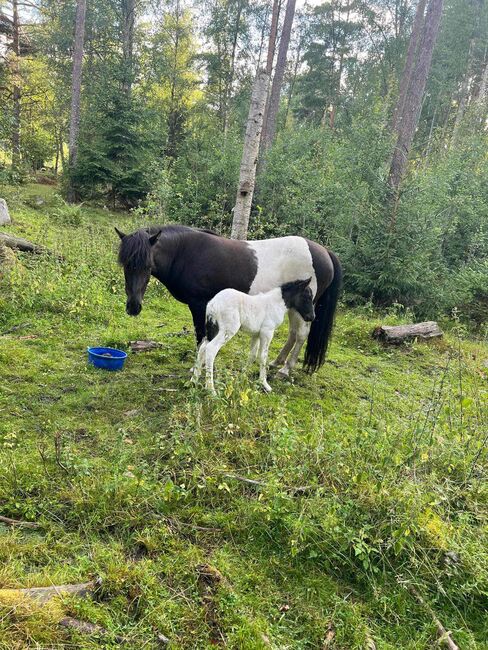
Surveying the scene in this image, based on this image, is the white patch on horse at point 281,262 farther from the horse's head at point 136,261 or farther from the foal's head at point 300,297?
the horse's head at point 136,261

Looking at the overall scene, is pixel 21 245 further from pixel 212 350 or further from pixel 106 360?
pixel 212 350

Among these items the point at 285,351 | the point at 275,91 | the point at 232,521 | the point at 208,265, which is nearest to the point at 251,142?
the point at 208,265

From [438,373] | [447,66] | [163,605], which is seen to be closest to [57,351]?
[163,605]

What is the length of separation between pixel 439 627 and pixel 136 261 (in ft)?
11.4

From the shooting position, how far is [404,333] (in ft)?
22.0

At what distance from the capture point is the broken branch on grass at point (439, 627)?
1.81 metres

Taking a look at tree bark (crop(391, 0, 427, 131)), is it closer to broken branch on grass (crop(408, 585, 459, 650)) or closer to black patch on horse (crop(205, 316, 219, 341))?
black patch on horse (crop(205, 316, 219, 341))

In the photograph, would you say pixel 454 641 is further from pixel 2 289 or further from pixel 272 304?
pixel 2 289

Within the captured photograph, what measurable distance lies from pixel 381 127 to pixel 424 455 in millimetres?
8698

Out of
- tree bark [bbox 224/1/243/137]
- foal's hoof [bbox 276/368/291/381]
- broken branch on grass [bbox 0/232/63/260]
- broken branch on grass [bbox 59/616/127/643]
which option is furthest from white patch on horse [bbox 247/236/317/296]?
tree bark [bbox 224/1/243/137]

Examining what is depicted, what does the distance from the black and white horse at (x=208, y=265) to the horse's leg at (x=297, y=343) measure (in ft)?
0.04

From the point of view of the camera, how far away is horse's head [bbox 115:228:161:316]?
386 centimetres

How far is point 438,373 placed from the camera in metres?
5.59

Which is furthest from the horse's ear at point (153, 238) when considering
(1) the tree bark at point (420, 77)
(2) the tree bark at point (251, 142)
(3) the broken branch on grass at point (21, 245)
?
(1) the tree bark at point (420, 77)
